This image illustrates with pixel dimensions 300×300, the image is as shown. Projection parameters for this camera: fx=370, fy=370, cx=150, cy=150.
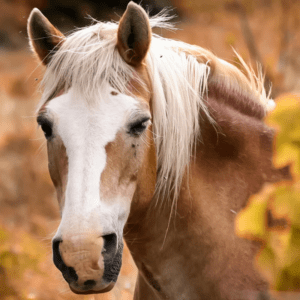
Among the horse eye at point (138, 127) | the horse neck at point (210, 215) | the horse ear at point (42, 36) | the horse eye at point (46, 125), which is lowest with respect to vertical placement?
the horse neck at point (210, 215)

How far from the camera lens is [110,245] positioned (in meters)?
1.40

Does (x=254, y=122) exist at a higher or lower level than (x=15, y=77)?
higher

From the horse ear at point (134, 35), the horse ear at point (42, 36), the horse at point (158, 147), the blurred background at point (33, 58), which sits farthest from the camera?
the blurred background at point (33, 58)

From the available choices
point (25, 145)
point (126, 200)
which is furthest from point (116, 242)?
point (25, 145)

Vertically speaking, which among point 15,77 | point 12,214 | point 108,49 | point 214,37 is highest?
point 108,49

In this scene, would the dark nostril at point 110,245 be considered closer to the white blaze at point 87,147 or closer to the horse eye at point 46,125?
the white blaze at point 87,147

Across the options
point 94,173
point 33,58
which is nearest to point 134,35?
point 94,173

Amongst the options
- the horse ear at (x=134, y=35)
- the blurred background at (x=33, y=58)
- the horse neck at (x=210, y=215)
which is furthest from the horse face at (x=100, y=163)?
the blurred background at (x=33, y=58)

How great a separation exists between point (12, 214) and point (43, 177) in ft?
3.20

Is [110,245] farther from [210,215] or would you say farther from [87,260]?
[210,215]

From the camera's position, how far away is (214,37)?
10352 mm

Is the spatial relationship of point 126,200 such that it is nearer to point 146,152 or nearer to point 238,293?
point 146,152

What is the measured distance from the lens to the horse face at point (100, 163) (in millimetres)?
1325

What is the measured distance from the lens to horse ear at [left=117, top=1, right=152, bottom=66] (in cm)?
161
